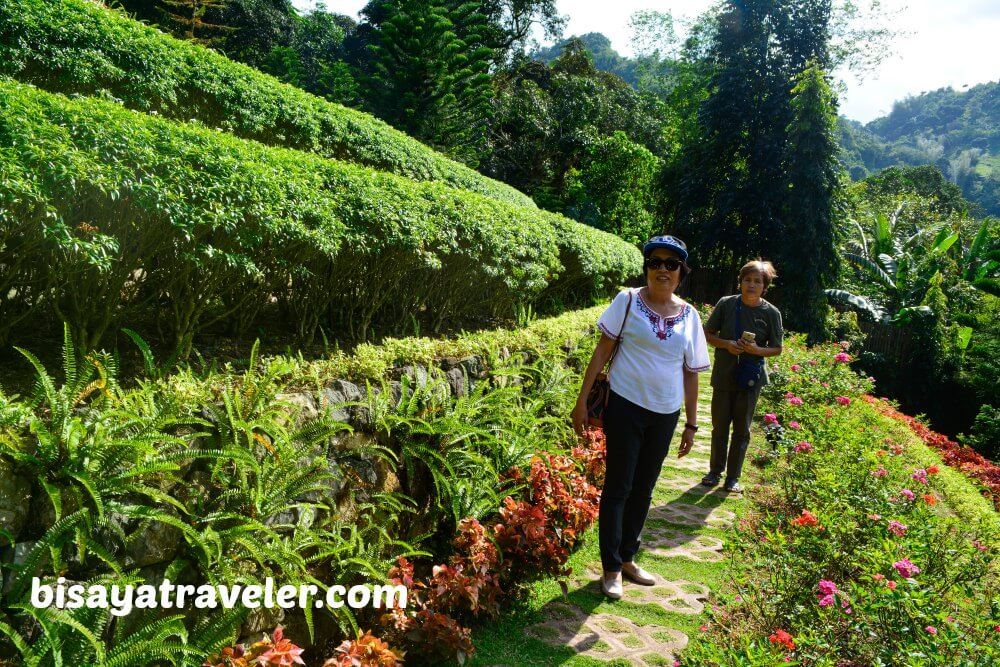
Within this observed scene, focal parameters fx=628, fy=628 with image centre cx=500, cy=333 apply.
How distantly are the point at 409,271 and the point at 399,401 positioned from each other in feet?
4.88

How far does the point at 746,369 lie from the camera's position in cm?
490

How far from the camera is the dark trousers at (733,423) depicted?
4938mm

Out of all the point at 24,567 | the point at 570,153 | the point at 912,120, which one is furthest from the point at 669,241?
the point at 912,120

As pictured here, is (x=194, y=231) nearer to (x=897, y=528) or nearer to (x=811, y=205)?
(x=897, y=528)

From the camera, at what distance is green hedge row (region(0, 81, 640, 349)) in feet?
8.39

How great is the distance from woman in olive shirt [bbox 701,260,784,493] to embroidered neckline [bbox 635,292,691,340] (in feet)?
5.21

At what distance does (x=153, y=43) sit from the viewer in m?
7.12

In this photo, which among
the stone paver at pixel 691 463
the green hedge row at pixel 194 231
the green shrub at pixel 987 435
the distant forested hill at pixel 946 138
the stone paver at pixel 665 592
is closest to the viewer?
the green hedge row at pixel 194 231

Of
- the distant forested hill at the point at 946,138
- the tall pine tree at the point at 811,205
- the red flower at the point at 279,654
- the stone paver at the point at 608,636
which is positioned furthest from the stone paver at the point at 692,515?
the distant forested hill at the point at 946,138

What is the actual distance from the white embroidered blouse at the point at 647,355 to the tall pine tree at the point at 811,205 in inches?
710

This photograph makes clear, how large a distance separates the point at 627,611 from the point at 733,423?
7.29 feet

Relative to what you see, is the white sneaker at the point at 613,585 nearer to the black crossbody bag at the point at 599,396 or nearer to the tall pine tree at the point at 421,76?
the black crossbody bag at the point at 599,396

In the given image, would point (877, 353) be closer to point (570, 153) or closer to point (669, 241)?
point (570, 153)

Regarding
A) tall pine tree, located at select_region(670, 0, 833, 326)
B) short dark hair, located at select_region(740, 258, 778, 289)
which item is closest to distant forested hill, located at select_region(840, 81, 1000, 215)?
tall pine tree, located at select_region(670, 0, 833, 326)
